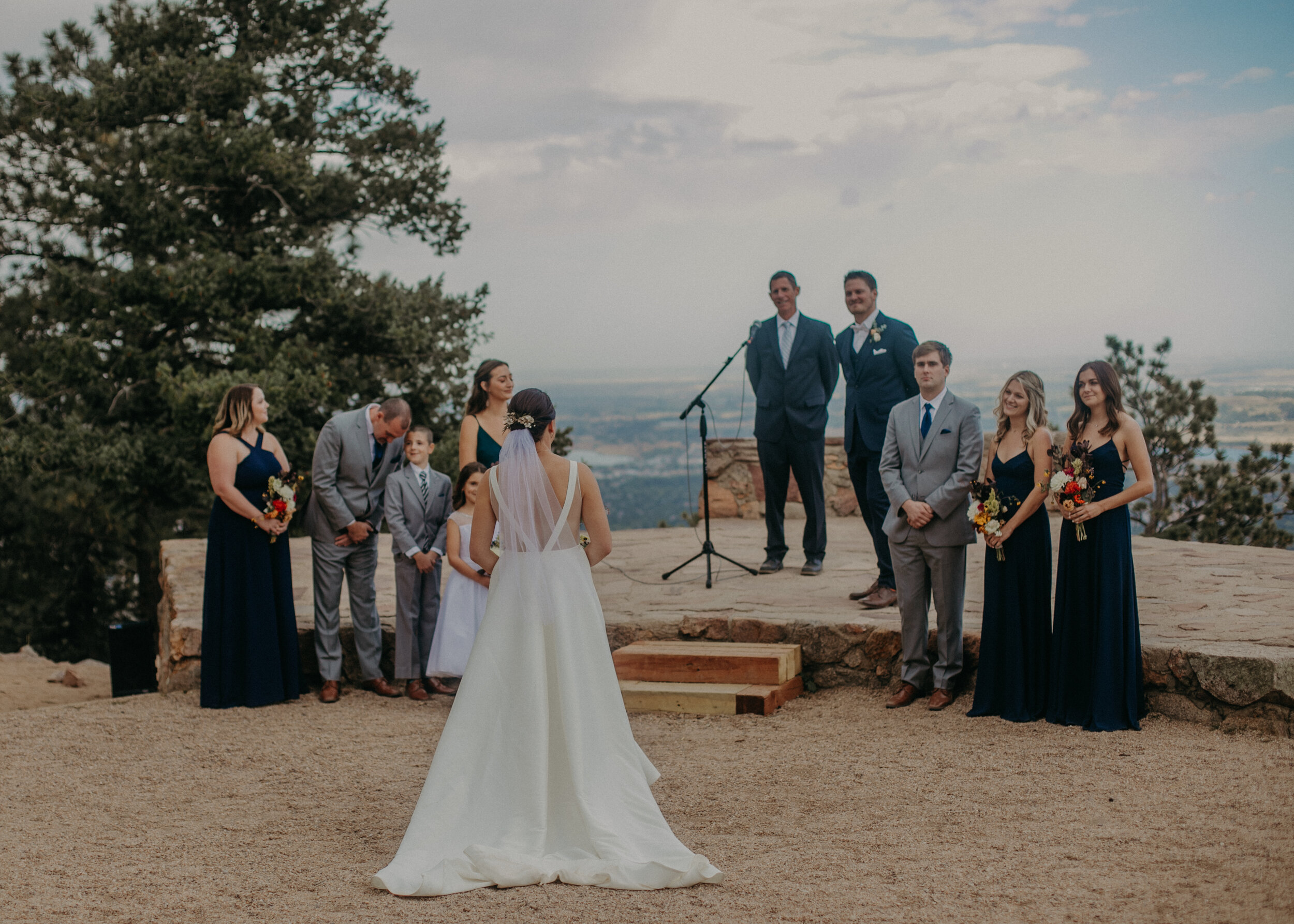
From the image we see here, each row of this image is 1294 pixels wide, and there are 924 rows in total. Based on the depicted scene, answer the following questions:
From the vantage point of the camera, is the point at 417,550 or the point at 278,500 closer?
the point at 278,500

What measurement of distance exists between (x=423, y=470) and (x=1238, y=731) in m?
4.68

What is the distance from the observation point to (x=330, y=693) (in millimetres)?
6301

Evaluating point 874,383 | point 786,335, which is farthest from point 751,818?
point 786,335

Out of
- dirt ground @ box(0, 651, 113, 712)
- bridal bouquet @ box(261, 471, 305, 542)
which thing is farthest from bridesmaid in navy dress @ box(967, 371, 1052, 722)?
dirt ground @ box(0, 651, 113, 712)

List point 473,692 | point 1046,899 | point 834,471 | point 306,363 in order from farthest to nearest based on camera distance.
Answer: point 306,363 → point 834,471 → point 473,692 → point 1046,899

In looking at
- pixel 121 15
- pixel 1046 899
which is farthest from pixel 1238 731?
pixel 121 15

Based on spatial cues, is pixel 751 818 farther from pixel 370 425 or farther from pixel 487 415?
pixel 370 425

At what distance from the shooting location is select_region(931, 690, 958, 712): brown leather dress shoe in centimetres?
550

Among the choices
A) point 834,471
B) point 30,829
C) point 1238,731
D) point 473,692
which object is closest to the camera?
point 473,692

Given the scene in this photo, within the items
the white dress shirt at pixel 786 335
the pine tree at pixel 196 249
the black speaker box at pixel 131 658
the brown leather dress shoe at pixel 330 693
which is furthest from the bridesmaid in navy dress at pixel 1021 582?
the pine tree at pixel 196 249

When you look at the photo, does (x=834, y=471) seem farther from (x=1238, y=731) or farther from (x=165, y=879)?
(x=165, y=879)

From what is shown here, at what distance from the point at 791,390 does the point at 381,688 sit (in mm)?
3427

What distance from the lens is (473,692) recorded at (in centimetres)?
381

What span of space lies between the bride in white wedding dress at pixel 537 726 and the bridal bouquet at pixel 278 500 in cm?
253
